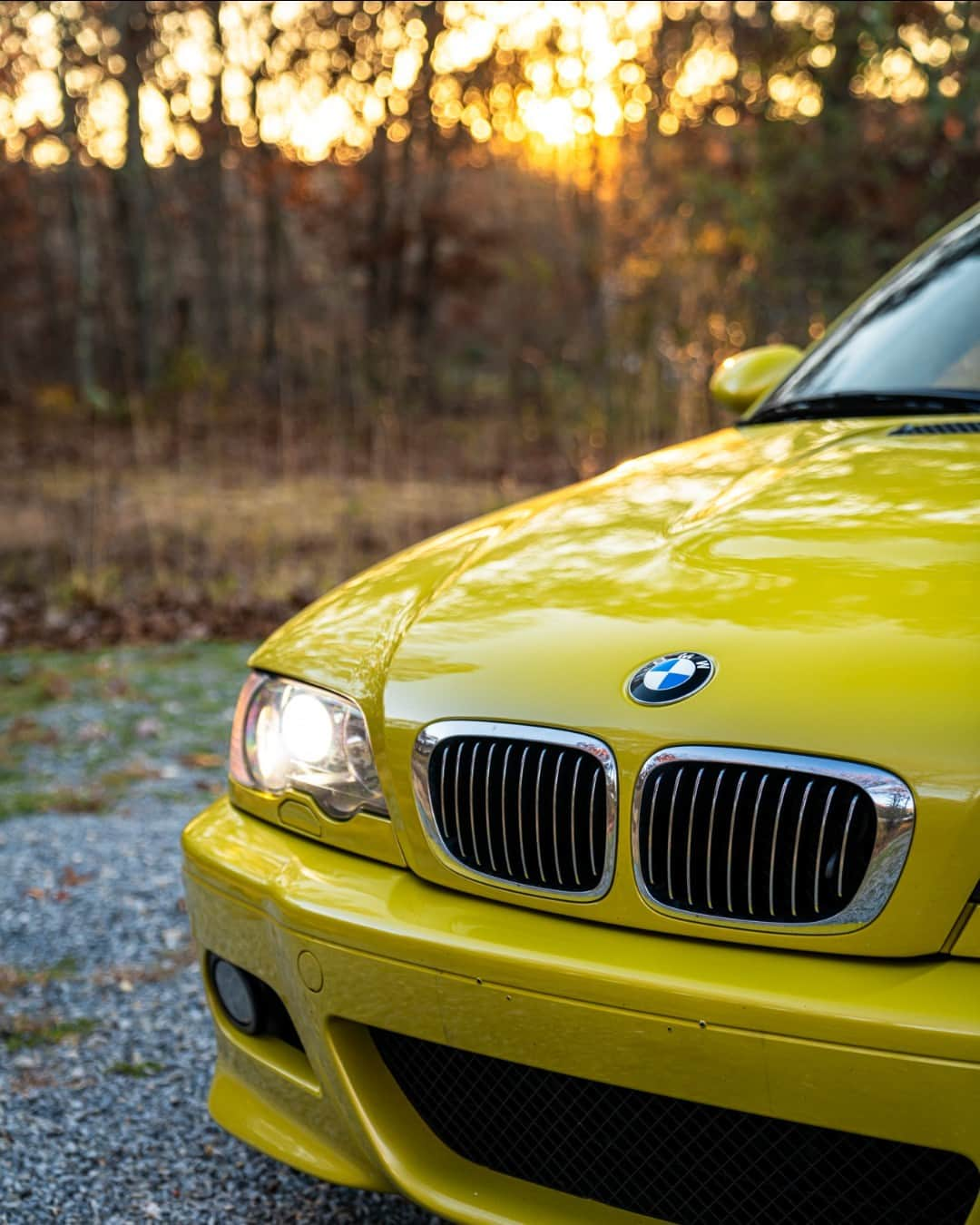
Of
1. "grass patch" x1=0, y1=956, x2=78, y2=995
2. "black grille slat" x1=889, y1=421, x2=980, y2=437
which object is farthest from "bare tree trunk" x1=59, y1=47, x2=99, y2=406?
"black grille slat" x1=889, y1=421, x2=980, y2=437

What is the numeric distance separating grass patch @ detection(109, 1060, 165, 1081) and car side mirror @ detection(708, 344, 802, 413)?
2.02m

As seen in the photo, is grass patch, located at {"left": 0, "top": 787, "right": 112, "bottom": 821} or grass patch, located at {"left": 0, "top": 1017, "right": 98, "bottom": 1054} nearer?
grass patch, located at {"left": 0, "top": 1017, "right": 98, "bottom": 1054}

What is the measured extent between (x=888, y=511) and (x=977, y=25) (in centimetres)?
1030

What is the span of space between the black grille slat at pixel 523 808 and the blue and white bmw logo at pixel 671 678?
106mm

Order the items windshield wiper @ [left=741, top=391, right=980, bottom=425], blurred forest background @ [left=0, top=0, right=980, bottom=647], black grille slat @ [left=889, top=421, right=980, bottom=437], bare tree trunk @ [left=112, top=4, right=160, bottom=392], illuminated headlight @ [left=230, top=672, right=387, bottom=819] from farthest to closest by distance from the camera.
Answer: bare tree trunk @ [left=112, top=4, right=160, bottom=392]
blurred forest background @ [left=0, top=0, right=980, bottom=647]
windshield wiper @ [left=741, top=391, right=980, bottom=425]
black grille slat @ [left=889, top=421, right=980, bottom=437]
illuminated headlight @ [left=230, top=672, right=387, bottom=819]

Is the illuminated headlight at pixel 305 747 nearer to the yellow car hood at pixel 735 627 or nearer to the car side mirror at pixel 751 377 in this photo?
the yellow car hood at pixel 735 627

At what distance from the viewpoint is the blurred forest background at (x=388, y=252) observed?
9422mm

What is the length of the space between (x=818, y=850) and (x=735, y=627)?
335mm

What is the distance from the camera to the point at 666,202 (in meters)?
20.5

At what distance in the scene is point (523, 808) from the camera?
1.68m

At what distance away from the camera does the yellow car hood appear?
1466mm

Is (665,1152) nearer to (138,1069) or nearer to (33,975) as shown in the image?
(138,1069)

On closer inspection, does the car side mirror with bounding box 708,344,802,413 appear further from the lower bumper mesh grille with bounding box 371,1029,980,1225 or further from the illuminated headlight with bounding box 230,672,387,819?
the lower bumper mesh grille with bounding box 371,1029,980,1225

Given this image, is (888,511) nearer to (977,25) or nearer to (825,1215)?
(825,1215)
